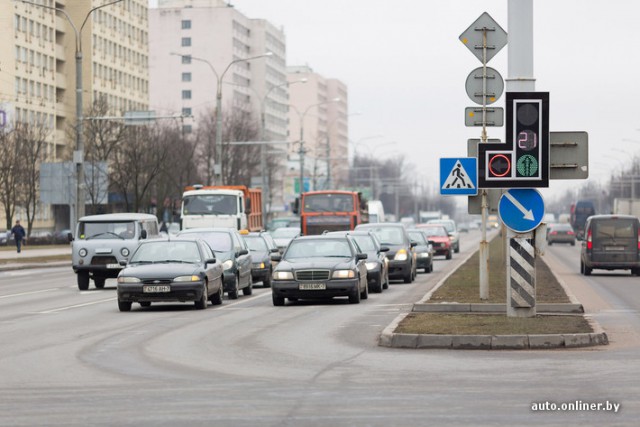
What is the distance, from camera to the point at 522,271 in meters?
19.2

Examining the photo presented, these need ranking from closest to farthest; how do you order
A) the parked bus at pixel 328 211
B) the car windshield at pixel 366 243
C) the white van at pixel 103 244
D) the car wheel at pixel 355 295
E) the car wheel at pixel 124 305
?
the car wheel at pixel 124 305 < the car wheel at pixel 355 295 < the car windshield at pixel 366 243 < the white van at pixel 103 244 < the parked bus at pixel 328 211

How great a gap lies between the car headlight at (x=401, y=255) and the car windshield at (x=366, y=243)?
477 centimetres

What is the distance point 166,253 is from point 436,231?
40.8 metres

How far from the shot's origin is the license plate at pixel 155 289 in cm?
2558

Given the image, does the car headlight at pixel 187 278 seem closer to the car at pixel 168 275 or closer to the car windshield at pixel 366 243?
the car at pixel 168 275

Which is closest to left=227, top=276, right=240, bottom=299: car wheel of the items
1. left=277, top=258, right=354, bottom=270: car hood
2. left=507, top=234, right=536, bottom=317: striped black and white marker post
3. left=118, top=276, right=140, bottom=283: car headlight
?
left=277, top=258, right=354, bottom=270: car hood

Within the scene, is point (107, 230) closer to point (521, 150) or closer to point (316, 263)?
point (316, 263)

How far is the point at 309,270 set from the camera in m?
27.5

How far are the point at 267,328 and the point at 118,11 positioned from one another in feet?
382

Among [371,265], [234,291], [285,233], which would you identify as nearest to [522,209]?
[234,291]

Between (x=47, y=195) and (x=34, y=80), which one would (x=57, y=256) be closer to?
(x=47, y=195)

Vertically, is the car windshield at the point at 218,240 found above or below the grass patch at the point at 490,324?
above

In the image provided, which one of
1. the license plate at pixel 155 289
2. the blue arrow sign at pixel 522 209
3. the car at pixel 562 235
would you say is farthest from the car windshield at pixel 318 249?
the car at pixel 562 235

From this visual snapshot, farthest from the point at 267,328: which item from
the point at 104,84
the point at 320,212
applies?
the point at 104,84
